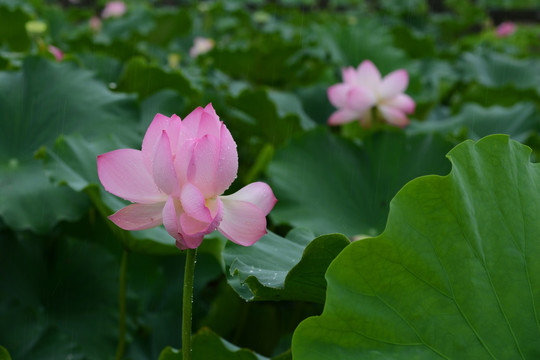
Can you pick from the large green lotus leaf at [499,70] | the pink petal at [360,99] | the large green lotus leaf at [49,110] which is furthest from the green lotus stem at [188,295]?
the large green lotus leaf at [499,70]

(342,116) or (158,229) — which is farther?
(342,116)

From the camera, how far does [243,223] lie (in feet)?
1.93

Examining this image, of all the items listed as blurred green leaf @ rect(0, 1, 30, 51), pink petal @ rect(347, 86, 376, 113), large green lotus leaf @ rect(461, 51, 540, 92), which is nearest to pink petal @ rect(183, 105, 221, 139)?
pink petal @ rect(347, 86, 376, 113)

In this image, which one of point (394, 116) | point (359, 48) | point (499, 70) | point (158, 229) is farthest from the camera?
point (499, 70)

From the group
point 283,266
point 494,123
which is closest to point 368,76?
point 494,123

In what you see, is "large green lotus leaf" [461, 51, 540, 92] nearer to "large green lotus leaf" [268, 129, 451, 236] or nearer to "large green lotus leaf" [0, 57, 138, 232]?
"large green lotus leaf" [268, 129, 451, 236]

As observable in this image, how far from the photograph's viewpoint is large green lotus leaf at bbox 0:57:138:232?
4.04 feet

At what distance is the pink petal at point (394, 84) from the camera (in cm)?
143

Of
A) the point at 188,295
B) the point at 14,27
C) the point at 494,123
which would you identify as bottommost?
the point at 14,27

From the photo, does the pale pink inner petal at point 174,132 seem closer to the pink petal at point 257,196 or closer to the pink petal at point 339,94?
the pink petal at point 257,196

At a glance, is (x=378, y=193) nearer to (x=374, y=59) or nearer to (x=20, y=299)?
(x=20, y=299)

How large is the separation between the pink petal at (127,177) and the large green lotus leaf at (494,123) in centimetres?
120

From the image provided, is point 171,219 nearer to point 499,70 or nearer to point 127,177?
point 127,177

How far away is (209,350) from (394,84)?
2.90ft
